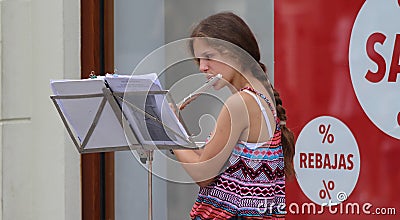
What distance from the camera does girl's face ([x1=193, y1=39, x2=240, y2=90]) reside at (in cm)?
230

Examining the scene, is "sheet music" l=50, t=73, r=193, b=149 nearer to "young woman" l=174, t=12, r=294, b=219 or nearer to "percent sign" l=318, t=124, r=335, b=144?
"young woman" l=174, t=12, r=294, b=219

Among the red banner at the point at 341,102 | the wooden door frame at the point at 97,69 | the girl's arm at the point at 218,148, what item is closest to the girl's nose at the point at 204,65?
the girl's arm at the point at 218,148

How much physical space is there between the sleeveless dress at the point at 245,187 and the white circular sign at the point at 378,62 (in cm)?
98

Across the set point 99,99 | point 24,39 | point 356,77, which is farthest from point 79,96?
point 356,77

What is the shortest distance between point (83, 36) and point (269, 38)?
0.80m

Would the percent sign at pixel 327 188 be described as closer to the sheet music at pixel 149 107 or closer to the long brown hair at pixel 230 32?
the long brown hair at pixel 230 32

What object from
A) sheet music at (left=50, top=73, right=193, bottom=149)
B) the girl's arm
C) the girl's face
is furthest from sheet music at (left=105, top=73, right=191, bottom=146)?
the girl's face

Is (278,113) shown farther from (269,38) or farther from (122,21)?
(122,21)

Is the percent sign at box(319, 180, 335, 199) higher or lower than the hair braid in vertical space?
lower

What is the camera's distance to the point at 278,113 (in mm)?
2471

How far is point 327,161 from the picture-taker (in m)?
3.21

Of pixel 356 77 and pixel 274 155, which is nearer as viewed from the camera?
pixel 274 155

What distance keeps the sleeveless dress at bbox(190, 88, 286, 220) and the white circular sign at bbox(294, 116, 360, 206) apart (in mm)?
939

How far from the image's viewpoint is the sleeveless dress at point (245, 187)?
7.43 feet
